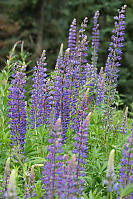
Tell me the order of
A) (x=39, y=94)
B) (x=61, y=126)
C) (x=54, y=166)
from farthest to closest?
(x=39, y=94), (x=61, y=126), (x=54, y=166)

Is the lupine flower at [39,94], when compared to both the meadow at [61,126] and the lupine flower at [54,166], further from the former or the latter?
the lupine flower at [54,166]

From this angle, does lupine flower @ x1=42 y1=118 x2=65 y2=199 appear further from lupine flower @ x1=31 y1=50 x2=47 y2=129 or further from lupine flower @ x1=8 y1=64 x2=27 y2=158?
lupine flower @ x1=31 y1=50 x2=47 y2=129

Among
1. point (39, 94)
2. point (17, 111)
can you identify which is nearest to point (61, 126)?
point (17, 111)

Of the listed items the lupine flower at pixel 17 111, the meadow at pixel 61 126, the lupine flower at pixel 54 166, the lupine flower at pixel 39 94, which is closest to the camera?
the lupine flower at pixel 54 166

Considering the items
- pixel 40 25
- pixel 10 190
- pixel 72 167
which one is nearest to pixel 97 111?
pixel 72 167

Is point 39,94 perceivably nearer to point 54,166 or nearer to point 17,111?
point 17,111

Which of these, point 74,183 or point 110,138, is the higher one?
point 110,138

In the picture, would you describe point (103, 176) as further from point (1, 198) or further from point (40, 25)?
point (40, 25)

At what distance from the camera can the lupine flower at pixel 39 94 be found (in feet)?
14.7

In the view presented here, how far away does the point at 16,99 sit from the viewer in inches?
156

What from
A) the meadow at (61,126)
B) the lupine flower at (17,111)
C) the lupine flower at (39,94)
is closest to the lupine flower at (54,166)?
the meadow at (61,126)

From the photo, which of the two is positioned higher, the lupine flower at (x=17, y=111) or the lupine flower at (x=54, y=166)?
the lupine flower at (x=17, y=111)

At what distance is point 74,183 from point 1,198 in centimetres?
85

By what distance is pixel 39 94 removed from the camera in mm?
4633
